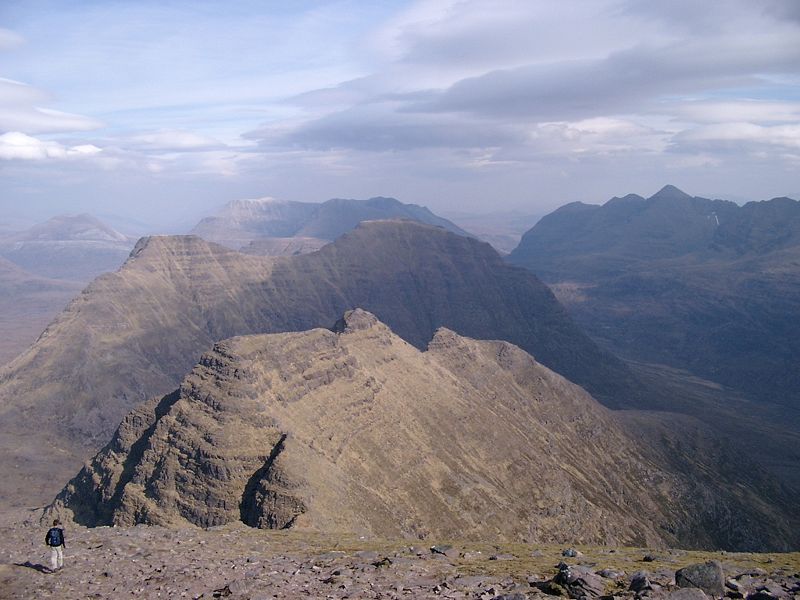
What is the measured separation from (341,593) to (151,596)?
28.6 ft

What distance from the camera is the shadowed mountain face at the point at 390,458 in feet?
224

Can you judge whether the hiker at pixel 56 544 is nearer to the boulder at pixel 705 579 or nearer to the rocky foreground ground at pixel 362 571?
the rocky foreground ground at pixel 362 571

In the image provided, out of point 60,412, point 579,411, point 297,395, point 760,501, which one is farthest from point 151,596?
point 60,412

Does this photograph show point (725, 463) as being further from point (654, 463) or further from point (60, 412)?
point (60, 412)

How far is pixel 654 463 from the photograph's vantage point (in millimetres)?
123375

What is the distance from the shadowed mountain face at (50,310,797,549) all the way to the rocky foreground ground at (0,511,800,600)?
2367 cm

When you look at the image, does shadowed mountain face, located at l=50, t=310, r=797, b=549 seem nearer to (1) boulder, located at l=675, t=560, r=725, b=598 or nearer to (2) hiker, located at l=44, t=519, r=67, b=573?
(2) hiker, located at l=44, t=519, r=67, b=573

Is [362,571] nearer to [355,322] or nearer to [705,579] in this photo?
[705,579]

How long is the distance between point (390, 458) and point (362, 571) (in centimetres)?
5361

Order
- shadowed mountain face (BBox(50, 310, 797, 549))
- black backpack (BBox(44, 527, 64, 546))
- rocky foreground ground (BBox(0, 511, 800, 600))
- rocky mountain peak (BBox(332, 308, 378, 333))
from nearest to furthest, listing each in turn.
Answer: rocky foreground ground (BBox(0, 511, 800, 600))
black backpack (BBox(44, 527, 64, 546))
shadowed mountain face (BBox(50, 310, 797, 549))
rocky mountain peak (BBox(332, 308, 378, 333))

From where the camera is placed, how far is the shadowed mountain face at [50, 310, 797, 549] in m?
68.4

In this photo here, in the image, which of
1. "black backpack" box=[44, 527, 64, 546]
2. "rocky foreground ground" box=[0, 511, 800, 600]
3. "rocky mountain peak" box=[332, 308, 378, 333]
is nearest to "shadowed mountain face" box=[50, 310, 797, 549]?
"rocky mountain peak" box=[332, 308, 378, 333]

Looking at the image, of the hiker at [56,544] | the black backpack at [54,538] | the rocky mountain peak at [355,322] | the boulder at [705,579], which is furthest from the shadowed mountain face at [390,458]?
the boulder at [705,579]

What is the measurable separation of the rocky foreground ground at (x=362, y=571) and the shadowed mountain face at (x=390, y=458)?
77.7 ft
